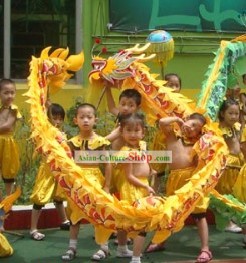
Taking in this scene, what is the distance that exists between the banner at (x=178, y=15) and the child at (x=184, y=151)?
13.4ft

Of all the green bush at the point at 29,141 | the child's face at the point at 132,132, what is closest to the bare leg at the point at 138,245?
the child's face at the point at 132,132

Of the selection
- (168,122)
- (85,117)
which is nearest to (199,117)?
(168,122)

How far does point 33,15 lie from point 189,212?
511 cm

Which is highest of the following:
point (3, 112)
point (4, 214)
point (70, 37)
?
point (70, 37)

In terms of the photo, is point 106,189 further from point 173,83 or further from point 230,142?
point 173,83

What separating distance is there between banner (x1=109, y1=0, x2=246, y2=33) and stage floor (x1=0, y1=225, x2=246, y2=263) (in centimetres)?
391

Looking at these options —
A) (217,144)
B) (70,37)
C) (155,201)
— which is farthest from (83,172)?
(70,37)

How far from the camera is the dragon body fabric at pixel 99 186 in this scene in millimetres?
5371

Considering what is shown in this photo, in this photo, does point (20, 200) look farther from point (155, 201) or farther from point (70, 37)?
point (70, 37)

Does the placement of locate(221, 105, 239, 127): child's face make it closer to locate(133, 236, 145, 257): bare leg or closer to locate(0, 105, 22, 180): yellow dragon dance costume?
locate(133, 236, 145, 257): bare leg

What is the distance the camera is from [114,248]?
634 cm

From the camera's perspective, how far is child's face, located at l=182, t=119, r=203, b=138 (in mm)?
6105

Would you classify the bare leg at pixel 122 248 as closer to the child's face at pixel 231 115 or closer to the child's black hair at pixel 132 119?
the child's black hair at pixel 132 119

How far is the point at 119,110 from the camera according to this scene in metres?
6.36
